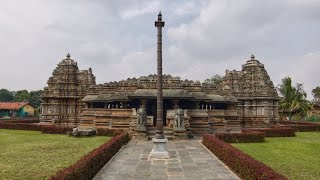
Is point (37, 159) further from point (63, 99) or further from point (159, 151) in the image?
point (63, 99)

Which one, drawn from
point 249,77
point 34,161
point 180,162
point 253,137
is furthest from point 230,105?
point 34,161

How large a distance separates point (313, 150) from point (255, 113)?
20.5 m

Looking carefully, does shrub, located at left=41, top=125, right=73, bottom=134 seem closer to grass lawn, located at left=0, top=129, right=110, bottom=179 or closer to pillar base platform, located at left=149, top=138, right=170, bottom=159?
grass lawn, located at left=0, top=129, right=110, bottom=179

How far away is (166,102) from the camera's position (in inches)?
1155

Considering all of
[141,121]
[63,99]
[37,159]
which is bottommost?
[37,159]

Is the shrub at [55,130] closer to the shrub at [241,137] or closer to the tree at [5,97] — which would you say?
the shrub at [241,137]

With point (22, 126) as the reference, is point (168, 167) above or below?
below

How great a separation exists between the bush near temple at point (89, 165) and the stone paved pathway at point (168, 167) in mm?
270

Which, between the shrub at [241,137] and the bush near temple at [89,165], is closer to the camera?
the bush near temple at [89,165]

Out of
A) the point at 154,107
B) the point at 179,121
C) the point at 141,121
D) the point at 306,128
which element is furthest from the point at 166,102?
the point at 306,128

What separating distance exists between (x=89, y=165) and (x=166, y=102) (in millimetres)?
18408

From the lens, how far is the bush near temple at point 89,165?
9166 millimetres

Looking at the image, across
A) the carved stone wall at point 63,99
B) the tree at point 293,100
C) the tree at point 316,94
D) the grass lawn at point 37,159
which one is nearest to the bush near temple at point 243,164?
the grass lawn at point 37,159

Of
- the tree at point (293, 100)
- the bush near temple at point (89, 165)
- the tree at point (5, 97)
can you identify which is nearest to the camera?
the bush near temple at point (89, 165)
